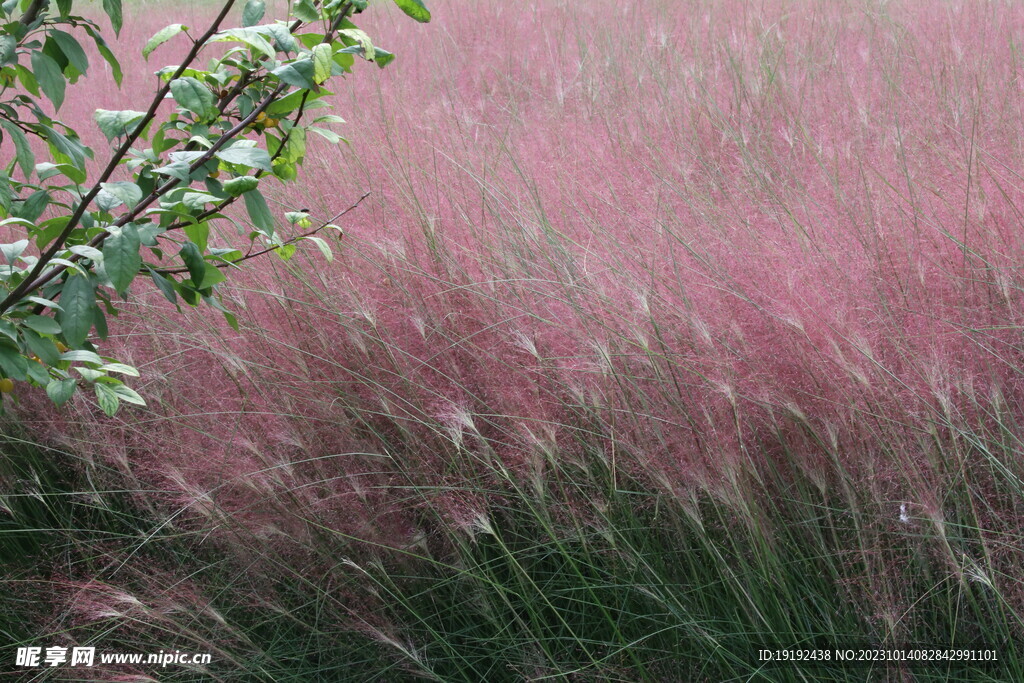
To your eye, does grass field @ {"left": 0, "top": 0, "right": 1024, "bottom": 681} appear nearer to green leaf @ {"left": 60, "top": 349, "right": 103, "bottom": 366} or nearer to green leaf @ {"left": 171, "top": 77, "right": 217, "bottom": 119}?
green leaf @ {"left": 60, "top": 349, "right": 103, "bottom": 366}

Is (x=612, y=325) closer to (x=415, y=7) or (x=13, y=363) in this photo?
(x=415, y=7)

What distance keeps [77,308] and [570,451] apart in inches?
34.6

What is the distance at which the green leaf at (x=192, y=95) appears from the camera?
0.95 metres

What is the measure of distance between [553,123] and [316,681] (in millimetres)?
2227

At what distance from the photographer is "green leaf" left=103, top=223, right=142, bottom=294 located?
952 millimetres

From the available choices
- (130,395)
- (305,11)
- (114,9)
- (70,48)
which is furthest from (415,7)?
(130,395)

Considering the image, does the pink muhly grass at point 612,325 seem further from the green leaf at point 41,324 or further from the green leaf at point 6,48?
the green leaf at point 6,48

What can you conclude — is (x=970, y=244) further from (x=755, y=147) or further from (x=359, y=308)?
(x=359, y=308)

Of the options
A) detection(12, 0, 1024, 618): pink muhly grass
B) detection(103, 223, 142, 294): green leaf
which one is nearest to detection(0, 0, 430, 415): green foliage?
detection(103, 223, 142, 294): green leaf

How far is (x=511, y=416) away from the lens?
4.79ft

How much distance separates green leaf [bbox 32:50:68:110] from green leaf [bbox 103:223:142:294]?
243 millimetres

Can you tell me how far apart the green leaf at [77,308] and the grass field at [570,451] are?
506 millimetres

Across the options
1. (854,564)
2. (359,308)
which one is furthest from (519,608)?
(359,308)

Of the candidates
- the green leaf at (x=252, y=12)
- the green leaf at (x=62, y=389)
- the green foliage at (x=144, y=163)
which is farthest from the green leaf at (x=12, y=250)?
the green leaf at (x=252, y=12)
